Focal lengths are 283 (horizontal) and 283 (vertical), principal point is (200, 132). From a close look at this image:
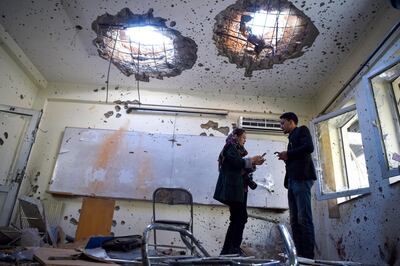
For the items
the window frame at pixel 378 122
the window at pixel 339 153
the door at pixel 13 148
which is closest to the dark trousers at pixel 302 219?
the window frame at pixel 378 122

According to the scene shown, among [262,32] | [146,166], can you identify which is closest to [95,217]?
[146,166]

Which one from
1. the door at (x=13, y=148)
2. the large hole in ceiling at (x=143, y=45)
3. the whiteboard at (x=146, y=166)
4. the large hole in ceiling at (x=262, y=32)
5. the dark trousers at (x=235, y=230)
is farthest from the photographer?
the whiteboard at (x=146, y=166)

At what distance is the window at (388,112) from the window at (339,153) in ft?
1.90

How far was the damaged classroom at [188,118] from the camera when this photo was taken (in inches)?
100

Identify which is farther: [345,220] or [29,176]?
[29,176]

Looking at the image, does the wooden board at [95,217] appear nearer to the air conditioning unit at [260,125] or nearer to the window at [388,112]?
the air conditioning unit at [260,125]

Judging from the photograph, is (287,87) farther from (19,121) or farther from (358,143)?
(19,121)

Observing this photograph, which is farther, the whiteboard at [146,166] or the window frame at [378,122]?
the whiteboard at [146,166]

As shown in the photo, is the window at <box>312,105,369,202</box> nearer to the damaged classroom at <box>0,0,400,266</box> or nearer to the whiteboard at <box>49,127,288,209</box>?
the damaged classroom at <box>0,0,400,266</box>

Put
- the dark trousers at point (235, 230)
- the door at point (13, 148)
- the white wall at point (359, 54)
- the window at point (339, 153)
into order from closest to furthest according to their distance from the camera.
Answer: the dark trousers at point (235, 230)
the white wall at point (359, 54)
the window at point (339, 153)
the door at point (13, 148)

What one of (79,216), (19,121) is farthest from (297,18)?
(19,121)

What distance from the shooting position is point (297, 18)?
274 cm

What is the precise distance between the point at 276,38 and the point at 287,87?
1004mm

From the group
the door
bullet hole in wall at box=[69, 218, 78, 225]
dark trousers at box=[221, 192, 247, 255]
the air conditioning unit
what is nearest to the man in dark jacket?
dark trousers at box=[221, 192, 247, 255]
